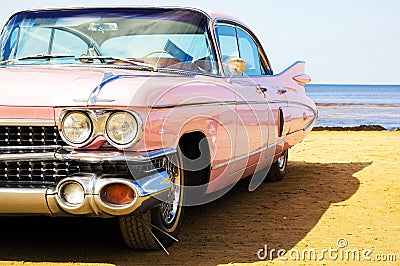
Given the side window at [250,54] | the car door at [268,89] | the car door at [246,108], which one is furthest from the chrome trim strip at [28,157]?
the side window at [250,54]

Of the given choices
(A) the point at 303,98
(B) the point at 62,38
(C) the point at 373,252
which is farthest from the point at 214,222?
(A) the point at 303,98

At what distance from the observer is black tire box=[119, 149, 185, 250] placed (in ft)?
13.8

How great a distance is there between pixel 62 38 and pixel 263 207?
7.41 feet

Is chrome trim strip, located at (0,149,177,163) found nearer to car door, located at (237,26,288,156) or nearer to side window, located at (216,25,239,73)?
side window, located at (216,25,239,73)

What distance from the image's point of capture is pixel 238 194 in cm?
677

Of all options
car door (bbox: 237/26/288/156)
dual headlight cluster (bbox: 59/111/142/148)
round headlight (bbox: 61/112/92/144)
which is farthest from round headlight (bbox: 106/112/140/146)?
car door (bbox: 237/26/288/156)

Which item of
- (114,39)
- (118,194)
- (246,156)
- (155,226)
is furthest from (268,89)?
(118,194)

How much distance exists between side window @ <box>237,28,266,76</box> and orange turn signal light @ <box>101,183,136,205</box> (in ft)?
8.57

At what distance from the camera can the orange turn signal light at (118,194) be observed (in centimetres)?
377

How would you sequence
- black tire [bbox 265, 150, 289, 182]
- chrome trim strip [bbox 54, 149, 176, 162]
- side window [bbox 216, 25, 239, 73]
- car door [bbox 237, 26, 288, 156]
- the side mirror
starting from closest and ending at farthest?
chrome trim strip [bbox 54, 149, 176, 162] < the side mirror < side window [bbox 216, 25, 239, 73] < car door [bbox 237, 26, 288, 156] < black tire [bbox 265, 150, 289, 182]

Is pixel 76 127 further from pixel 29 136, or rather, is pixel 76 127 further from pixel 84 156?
pixel 29 136

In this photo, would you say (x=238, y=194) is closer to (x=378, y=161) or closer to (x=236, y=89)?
(x=236, y=89)

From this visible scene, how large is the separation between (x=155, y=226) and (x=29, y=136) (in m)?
0.95

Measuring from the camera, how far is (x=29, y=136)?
12.7 ft
